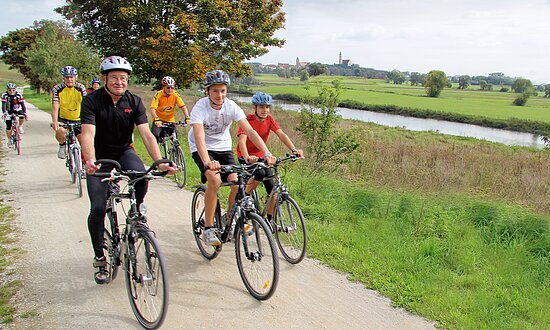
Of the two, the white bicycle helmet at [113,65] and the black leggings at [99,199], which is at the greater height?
the white bicycle helmet at [113,65]

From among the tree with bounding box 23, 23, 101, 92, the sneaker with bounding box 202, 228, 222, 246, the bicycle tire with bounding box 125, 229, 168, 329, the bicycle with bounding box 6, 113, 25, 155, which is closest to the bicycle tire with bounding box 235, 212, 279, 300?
the sneaker with bounding box 202, 228, 222, 246

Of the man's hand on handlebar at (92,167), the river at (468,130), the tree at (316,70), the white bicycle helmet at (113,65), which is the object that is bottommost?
the river at (468,130)

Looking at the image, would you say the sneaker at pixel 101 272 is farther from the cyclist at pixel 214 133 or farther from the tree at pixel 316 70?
the tree at pixel 316 70

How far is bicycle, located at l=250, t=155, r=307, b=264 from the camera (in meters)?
4.94

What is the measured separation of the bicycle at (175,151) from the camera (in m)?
8.62

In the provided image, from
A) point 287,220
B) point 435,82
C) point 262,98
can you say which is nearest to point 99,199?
point 287,220

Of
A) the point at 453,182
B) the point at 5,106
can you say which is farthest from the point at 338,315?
the point at 5,106

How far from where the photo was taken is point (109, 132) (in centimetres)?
411

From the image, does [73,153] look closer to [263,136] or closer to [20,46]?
[263,136]

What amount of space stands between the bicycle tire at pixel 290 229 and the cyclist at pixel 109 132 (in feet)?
5.50

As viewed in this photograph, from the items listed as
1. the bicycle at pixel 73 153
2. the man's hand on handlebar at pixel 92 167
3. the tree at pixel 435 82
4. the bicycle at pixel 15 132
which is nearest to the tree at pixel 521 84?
the tree at pixel 435 82

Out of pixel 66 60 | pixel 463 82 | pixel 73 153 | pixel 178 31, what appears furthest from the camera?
pixel 463 82

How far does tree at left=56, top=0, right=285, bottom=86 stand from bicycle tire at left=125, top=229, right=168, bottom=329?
13.2m

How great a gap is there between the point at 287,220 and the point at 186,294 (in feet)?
4.87
